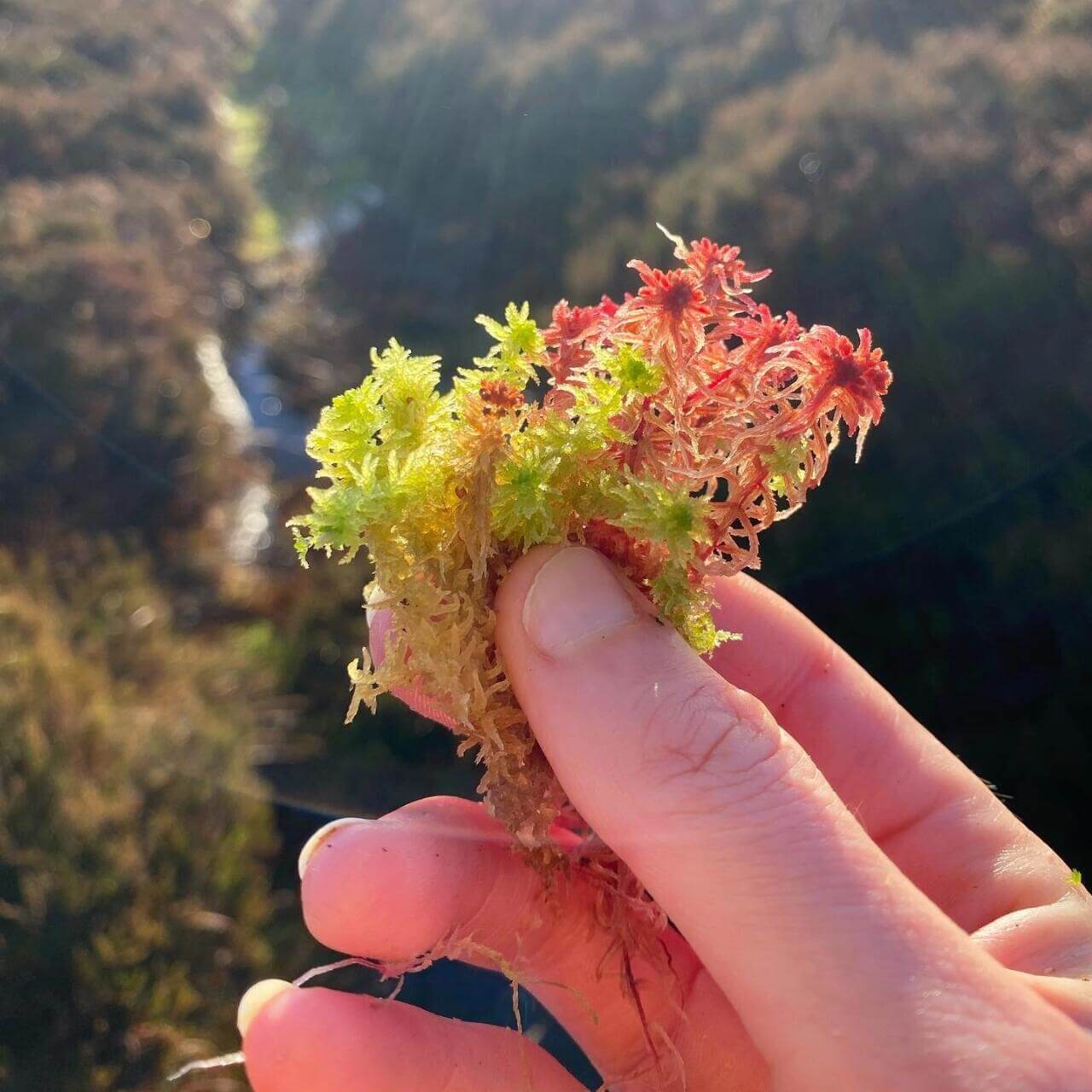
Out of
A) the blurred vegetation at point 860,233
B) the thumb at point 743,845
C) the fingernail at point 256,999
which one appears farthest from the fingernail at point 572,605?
the blurred vegetation at point 860,233

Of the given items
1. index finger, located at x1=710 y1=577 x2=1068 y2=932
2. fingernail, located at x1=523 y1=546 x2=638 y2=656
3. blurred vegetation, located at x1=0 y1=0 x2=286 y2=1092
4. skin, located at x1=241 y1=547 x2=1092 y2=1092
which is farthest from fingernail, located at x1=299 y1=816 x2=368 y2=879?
blurred vegetation, located at x1=0 y1=0 x2=286 y2=1092

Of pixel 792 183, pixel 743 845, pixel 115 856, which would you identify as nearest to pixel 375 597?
pixel 743 845

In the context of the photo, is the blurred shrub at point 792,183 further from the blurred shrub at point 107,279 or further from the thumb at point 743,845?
the thumb at point 743,845

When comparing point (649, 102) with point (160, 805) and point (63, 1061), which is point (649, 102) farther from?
point (63, 1061)

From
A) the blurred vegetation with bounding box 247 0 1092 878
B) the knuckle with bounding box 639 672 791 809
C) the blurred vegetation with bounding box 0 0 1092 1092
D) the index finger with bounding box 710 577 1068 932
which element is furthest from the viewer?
the blurred vegetation with bounding box 247 0 1092 878

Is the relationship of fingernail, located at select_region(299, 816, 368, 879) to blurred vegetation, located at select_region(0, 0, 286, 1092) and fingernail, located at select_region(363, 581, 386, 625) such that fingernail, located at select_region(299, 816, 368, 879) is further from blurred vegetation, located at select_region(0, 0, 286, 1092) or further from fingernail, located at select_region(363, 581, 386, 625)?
blurred vegetation, located at select_region(0, 0, 286, 1092)

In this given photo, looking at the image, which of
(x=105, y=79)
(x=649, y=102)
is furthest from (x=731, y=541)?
(x=105, y=79)
